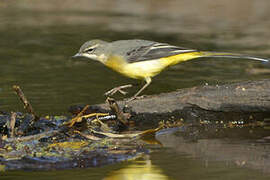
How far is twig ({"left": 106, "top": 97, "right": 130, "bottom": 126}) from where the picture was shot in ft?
24.7

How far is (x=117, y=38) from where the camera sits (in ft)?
50.2

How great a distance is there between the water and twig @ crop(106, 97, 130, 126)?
815 millimetres

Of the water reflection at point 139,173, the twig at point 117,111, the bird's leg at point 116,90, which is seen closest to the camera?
the water reflection at point 139,173

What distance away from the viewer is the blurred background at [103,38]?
10.2m

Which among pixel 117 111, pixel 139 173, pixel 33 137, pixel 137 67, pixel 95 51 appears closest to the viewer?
pixel 139 173

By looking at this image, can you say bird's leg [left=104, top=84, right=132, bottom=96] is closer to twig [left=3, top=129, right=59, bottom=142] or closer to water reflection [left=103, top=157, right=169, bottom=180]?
twig [left=3, top=129, right=59, bottom=142]

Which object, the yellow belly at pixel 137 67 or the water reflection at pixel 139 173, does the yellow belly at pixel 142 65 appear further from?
the water reflection at pixel 139 173

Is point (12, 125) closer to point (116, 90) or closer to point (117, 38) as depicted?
point (116, 90)

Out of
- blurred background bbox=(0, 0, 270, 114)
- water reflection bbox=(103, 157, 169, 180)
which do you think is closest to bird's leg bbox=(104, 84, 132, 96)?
blurred background bbox=(0, 0, 270, 114)

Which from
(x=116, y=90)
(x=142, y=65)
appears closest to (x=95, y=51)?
(x=116, y=90)

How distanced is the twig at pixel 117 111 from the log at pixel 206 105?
0.19 m

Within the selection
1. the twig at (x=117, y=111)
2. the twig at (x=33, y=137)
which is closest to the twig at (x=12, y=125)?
the twig at (x=33, y=137)

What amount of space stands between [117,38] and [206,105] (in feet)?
24.8

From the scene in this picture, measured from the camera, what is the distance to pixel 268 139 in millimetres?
7344
